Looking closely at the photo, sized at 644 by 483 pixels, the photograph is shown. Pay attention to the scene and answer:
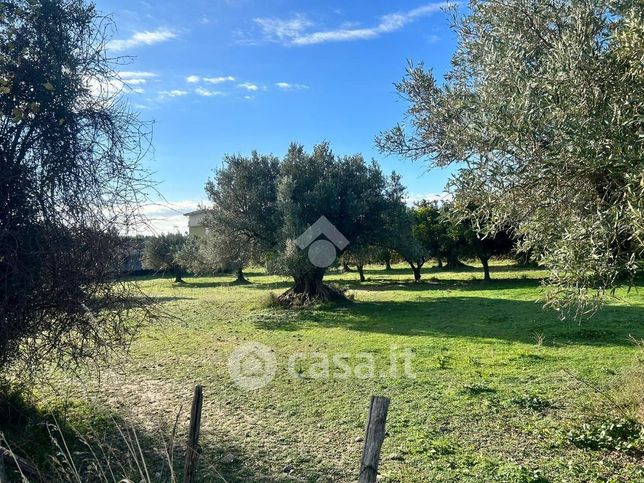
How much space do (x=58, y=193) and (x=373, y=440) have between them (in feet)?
16.0

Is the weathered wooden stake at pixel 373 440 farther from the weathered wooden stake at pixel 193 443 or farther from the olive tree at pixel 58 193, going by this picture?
the olive tree at pixel 58 193

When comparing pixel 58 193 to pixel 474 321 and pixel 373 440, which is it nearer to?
pixel 373 440

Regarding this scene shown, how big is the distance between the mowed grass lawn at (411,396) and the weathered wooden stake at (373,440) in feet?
6.37

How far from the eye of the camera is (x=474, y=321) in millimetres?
13016

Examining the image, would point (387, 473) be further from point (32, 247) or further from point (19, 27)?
point (19, 27)

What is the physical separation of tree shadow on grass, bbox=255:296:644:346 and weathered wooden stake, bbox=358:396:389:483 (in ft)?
28.3

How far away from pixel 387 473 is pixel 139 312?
12.0 ft

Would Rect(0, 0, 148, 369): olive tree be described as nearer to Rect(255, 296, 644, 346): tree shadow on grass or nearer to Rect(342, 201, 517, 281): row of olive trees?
Rect(255, 296, 644, 346): tree shadow on grass

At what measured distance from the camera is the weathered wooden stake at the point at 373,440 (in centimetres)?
237

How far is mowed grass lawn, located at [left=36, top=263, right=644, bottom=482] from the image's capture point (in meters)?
4.34

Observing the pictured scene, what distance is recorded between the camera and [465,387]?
661cm
